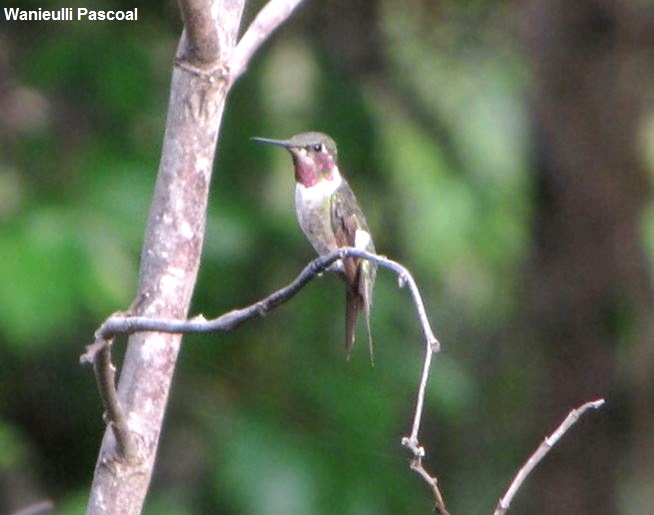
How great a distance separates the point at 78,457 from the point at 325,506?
1.69m

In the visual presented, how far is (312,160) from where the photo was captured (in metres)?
4.00

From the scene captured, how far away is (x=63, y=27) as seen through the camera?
20.7 ft

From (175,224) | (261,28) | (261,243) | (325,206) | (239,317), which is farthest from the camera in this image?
(261,243)

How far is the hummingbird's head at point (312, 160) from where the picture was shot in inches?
157

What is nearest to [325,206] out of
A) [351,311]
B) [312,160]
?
[312,160]

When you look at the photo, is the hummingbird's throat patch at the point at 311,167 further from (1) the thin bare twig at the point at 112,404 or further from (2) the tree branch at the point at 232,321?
(2) the tree branch at the point at 232,321

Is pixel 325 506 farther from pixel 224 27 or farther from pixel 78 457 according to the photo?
pixel 224 27

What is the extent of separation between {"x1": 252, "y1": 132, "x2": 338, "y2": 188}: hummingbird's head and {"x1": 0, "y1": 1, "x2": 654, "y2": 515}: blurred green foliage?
130 cm

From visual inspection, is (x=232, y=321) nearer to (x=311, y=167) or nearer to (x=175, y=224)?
(x=175, y=224)

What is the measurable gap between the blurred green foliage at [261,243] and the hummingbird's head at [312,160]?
130 centimetres

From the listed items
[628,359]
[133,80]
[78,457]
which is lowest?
[78,457]

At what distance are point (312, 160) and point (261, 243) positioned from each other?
2.43 metres

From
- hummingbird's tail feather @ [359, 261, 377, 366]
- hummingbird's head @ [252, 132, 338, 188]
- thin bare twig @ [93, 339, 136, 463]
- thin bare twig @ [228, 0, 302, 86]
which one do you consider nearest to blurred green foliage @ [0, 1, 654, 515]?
hummingbird's head @ [252, 132, 338, 188]

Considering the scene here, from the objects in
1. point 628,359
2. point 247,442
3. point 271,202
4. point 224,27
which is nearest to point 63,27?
point 271,202
